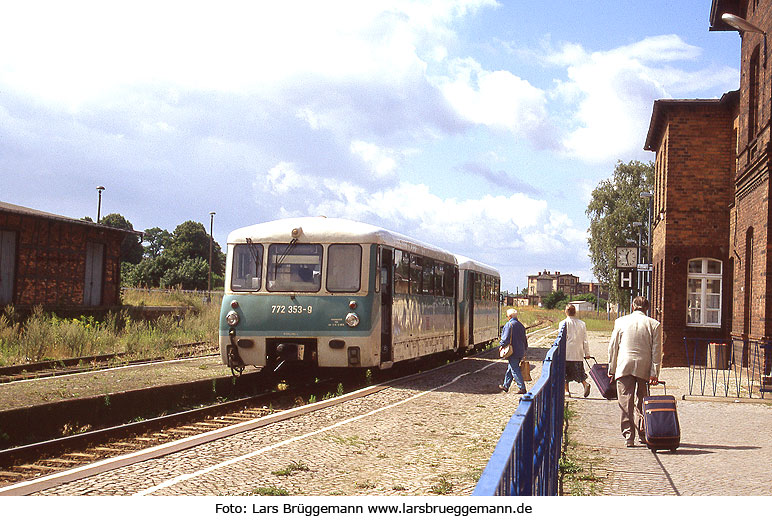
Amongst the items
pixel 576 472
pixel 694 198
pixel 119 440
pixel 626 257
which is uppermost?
pixel 694 198

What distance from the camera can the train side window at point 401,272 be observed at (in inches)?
639

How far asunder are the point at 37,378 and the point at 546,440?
1248 cm

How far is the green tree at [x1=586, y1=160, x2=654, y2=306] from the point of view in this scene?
205 feet

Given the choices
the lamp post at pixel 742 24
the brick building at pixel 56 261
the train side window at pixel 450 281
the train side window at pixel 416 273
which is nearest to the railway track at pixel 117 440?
the train side window at pixel 416 273

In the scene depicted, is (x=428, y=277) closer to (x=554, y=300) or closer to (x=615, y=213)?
(x=615, y=213)

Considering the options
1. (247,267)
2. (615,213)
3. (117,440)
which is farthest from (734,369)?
(615,213)

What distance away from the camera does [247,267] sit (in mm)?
15414

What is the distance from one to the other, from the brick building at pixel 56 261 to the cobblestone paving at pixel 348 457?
1819cm

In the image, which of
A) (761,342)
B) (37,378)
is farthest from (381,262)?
(761,342)

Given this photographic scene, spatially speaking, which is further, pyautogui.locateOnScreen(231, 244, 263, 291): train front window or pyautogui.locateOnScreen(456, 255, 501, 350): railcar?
pyautogui.locateOnScreen(456, 255, 501, 350): railcar

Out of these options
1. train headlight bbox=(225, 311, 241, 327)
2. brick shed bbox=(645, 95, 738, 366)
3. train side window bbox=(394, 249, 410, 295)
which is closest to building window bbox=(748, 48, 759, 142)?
brick shed bbox=(645, 95, 738, 366)

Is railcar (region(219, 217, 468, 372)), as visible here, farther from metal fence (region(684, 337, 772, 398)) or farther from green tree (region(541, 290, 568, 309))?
green tree (region(541, 290, 568, 309))

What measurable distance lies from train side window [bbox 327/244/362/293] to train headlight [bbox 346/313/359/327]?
474 mm

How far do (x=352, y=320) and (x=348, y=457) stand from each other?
6.22 m
